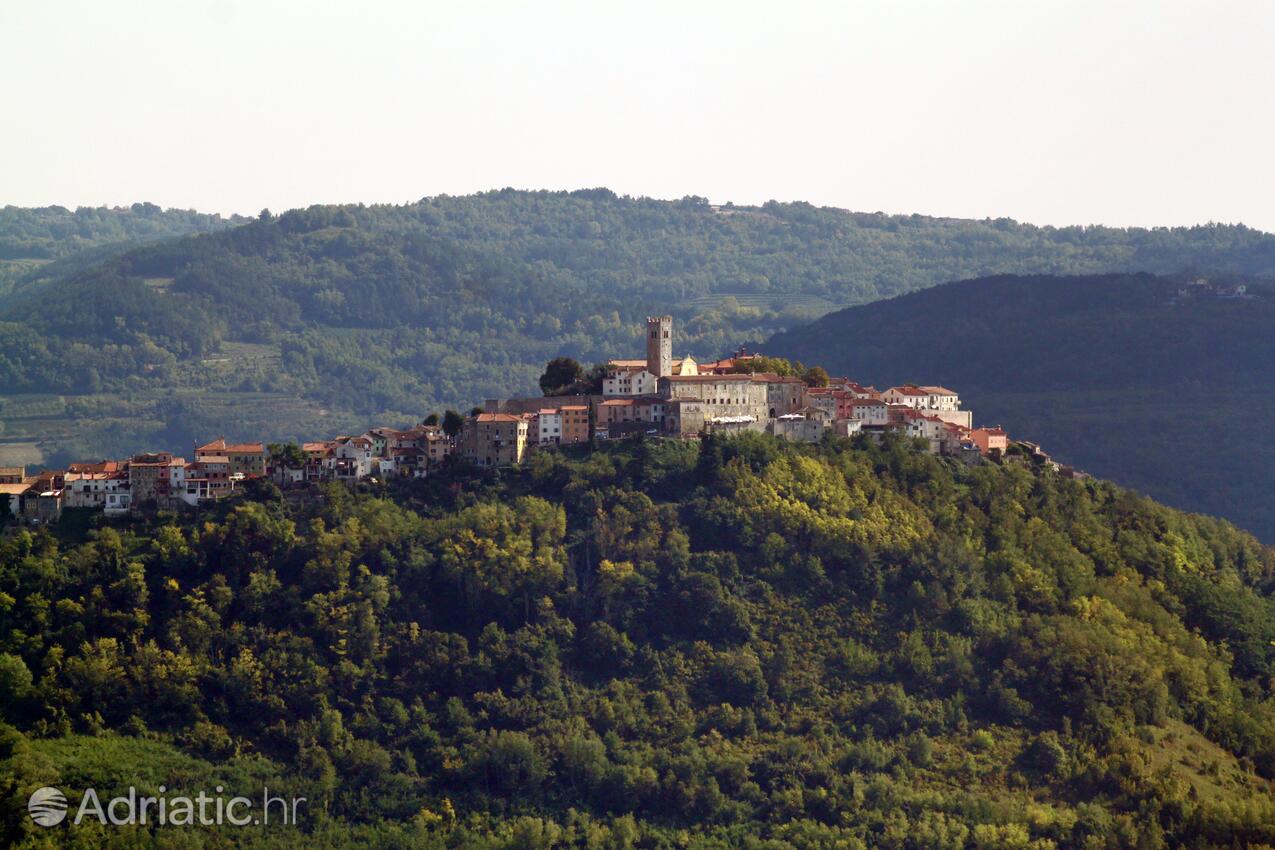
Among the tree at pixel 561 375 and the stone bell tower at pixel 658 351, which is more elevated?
the stone bell tower at pixel 658 351

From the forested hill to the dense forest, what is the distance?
62882 mm

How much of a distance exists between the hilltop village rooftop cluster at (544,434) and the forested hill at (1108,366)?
57.9m

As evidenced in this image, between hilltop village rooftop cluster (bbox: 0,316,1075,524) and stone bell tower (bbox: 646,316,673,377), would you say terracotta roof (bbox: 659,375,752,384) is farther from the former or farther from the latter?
stone bell tower (bbox: 646,316,673,377)

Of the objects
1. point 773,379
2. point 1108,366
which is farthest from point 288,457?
point 1108,366

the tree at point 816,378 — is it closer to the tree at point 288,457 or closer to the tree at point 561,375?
the tree at point 561,375

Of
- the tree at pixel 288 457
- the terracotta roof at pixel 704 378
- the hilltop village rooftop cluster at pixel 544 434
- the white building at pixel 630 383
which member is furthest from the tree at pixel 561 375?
the tree at pixel 288 457

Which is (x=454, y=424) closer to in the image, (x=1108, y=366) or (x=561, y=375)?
(x=561, y=375)

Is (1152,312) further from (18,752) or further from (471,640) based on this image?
(18,752)

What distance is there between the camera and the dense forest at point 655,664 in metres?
78.1

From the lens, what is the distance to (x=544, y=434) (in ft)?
306

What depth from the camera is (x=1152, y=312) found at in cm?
17738

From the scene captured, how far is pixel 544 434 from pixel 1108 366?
85.1 metres

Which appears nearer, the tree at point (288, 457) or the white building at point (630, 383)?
the tree at point (288, 457)

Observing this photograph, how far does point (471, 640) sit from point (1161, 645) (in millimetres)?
25685
